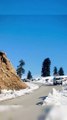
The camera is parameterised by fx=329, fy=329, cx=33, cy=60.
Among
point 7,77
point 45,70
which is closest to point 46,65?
point 45,70

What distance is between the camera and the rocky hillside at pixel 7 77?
138 ft

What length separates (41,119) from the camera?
3068 mm

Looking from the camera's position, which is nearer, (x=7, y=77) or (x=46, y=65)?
(x=7, y=77)

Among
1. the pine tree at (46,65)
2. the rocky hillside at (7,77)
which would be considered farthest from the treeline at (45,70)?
the rocky hillside at (7,77)

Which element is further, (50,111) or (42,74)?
(42,74)

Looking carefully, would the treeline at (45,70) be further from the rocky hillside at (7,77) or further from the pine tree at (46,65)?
the rocky hillside at (7,77)

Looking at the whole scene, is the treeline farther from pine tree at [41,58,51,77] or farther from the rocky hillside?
the rocky hillside

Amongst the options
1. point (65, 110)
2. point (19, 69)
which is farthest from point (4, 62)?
point (19, 69)

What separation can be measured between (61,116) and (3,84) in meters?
38.1

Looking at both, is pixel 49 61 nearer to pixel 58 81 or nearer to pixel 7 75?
pixel 58 81

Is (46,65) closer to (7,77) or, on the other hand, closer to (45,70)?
(45,70)

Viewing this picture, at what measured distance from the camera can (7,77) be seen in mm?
44750

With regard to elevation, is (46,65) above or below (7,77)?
above

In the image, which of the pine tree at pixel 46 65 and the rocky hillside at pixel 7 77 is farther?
the pine tree at pixel 46 65
